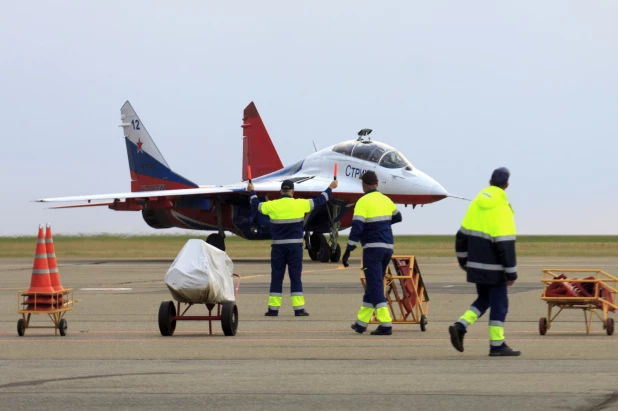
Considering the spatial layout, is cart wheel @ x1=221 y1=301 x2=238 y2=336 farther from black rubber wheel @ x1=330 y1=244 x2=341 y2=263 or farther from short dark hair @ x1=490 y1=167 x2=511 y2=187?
black rubber wheel @ x1=330 y1=244 x2=341 y2=263

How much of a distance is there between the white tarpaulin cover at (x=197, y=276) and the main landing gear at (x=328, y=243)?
67.3 ft

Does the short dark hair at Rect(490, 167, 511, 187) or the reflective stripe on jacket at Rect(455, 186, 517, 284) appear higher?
the short dark hair at Rect(490, 167, 511, 187)

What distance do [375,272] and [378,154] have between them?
778 inches

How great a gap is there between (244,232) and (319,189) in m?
5.24

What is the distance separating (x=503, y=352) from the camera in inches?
406

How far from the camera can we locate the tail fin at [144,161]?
4019 cm

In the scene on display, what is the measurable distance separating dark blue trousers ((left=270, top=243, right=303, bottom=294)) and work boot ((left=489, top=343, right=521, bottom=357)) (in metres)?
5.20

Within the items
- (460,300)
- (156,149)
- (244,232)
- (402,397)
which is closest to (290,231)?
(460,300)

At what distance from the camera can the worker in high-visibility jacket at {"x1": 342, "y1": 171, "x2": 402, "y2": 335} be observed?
12734mm

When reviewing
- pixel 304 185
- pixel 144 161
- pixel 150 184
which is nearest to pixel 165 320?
pixel 304 185

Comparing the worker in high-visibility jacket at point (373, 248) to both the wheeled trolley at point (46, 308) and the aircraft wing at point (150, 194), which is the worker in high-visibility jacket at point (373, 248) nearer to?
the wheeled trolley at point (46, 308)

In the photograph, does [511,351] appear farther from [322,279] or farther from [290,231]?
[322,279]

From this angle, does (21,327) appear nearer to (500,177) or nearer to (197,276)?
(197,276)

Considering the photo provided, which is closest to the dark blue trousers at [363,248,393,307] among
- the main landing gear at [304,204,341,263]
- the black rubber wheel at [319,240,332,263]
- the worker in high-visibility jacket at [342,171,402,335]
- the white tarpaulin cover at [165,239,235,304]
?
the worker in high-visibility jacket at [342,171,402,335]
